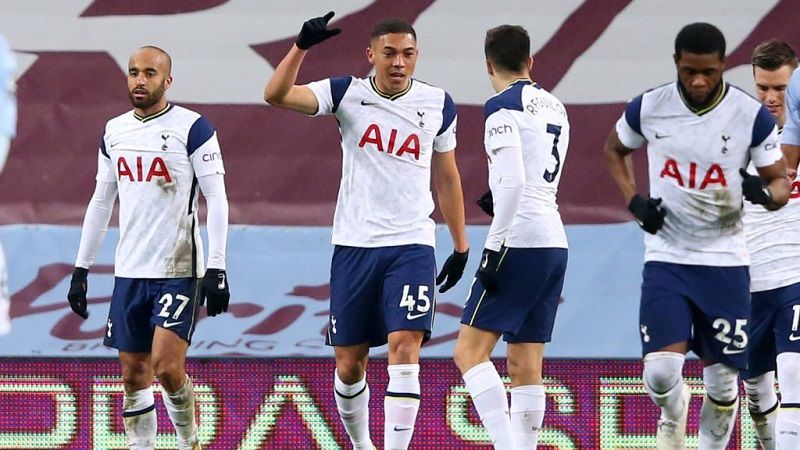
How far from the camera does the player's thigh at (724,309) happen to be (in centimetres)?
653

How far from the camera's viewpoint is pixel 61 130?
9781 mm

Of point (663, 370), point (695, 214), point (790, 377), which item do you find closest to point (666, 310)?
point (663, 370)

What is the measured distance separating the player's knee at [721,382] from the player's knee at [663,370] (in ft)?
0.70

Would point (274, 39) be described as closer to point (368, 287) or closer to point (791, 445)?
point (368, 287)

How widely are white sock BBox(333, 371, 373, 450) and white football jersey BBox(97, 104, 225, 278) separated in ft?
3.09

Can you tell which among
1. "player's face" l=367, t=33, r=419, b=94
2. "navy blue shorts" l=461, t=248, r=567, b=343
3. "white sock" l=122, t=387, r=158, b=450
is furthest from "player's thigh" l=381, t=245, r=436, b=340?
"white sock" l=122, t=387, r=158, b=450

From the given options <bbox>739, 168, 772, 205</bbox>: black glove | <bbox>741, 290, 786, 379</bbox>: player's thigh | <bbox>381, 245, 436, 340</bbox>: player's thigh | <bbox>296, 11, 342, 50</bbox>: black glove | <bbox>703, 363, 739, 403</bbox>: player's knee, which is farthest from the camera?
<bbox>741, 290, 786, 379</bbox>: player's thigh

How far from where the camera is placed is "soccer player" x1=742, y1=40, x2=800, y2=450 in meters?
7.27

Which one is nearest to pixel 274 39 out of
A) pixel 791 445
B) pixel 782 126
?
pixel 782 126

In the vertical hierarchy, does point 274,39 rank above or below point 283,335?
above

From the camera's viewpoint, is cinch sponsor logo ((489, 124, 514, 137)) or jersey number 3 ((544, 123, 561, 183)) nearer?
cinch sponsor logo ((489, 124, 514, 137))

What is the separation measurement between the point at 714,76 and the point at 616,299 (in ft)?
11.1

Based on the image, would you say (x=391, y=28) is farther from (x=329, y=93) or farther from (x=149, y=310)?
(x=149, y=310)

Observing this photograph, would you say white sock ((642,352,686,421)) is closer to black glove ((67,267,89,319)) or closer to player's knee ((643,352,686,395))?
player's knee ((643,352,686,395))
